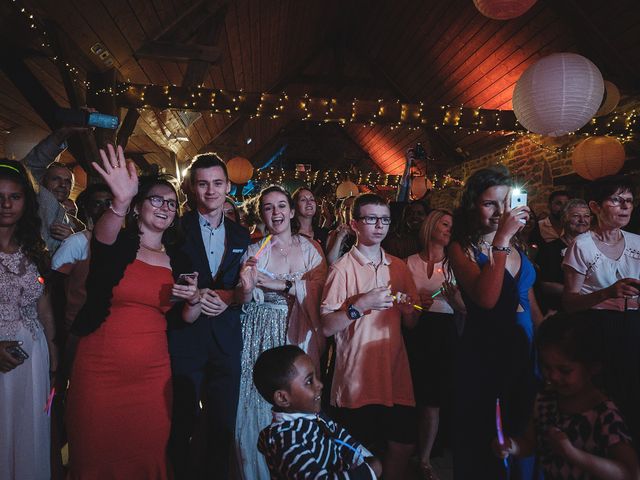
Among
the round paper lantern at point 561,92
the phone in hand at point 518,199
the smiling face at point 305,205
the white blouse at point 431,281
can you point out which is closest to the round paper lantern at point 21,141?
the smiling face at point 305,205

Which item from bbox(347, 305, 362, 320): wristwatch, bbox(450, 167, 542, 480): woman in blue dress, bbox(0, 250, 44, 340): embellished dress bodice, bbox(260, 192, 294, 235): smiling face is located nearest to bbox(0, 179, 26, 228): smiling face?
bbox(0, 250, 44, 340): embellished dress bodice

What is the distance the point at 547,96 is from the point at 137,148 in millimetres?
7167

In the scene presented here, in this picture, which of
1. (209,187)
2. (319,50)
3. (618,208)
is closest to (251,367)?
(209,187)

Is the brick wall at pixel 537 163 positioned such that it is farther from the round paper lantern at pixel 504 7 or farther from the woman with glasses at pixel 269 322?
the woman with glasses at pixel 269 322

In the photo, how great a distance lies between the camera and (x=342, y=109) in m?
6.66

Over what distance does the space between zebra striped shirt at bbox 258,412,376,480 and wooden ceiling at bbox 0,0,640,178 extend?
3932 mm

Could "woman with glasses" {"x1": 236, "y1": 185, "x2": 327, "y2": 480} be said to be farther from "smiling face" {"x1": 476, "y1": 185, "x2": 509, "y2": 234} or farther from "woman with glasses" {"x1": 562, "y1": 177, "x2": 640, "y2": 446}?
"woman with glasses" {"x1": 562, "y1": 177, "x2": 640, "y2": 446}

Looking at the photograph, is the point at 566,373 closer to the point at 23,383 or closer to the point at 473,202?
the point at 473,202

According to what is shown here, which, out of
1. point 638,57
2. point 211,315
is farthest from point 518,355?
point 638,57

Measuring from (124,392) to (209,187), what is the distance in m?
1.21

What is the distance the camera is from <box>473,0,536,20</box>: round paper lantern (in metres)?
3.59

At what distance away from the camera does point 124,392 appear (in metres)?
1.88

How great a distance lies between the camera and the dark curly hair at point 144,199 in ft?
7.04

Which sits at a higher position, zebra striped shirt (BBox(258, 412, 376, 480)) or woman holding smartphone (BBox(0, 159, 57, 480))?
woman holding smartphone (BBox(0, 159, 57, 480))
